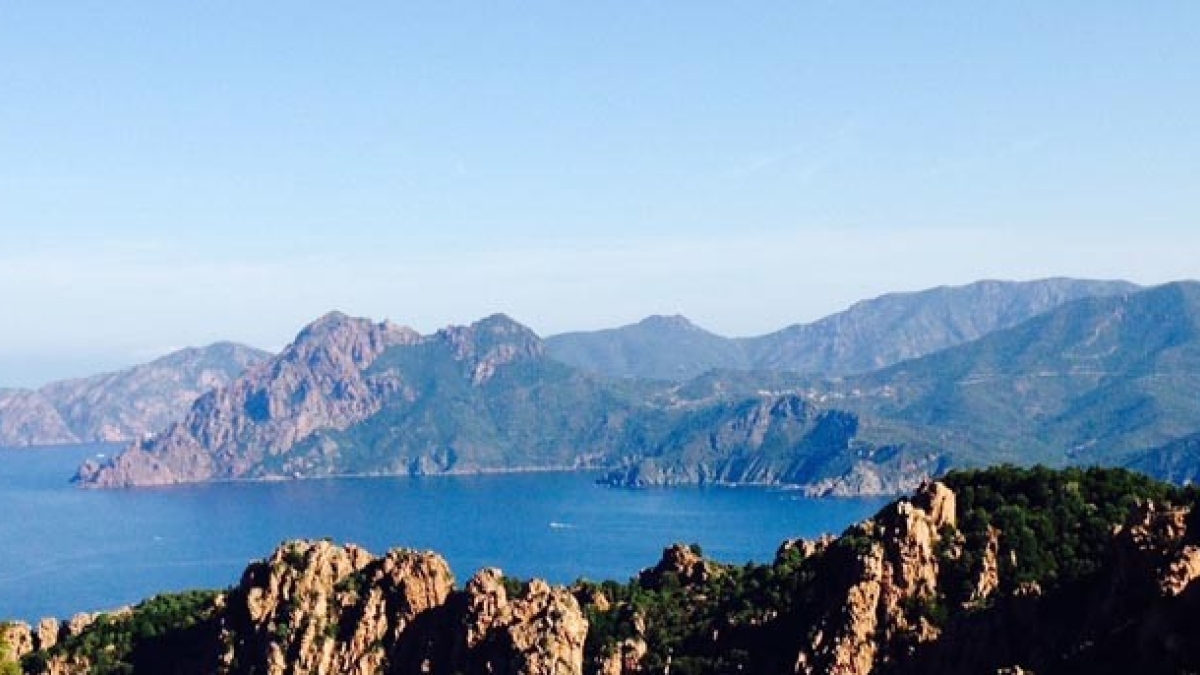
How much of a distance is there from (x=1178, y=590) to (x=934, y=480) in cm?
2859

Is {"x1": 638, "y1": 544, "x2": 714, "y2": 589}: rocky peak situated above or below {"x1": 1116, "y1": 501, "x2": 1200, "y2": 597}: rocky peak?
below

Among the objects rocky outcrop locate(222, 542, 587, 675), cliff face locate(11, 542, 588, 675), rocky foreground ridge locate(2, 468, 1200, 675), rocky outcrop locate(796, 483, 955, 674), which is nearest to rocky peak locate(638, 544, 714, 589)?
rocky foreground ridge locate(2, 468, 1200, 675)

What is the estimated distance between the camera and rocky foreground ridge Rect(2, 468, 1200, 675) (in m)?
62.7

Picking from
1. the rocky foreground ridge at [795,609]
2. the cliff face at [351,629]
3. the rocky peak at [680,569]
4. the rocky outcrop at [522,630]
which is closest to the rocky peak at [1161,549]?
the rocky foreground ridge at [795,609]

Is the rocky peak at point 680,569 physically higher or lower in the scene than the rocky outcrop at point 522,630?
higher

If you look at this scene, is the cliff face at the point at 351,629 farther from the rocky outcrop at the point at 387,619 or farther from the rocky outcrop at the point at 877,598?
the rocky outcrop at the point at 877,598

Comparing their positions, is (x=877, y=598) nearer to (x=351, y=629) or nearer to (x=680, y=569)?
(x=680, y=569)

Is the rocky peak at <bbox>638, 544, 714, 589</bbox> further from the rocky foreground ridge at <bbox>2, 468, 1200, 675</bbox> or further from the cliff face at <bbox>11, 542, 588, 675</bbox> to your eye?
the cliff face at <bbox>11, 542, 588, 675</bbox>

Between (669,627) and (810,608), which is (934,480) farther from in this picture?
(669,627)

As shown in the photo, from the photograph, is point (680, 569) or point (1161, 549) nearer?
point (1161, 549)

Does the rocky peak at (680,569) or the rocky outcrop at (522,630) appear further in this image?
the rocky peak at (680,569)

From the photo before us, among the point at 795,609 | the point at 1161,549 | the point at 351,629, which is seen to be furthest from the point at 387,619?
the point at 1161,549

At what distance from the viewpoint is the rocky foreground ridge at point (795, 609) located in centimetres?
6272

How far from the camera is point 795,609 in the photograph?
83.2m
